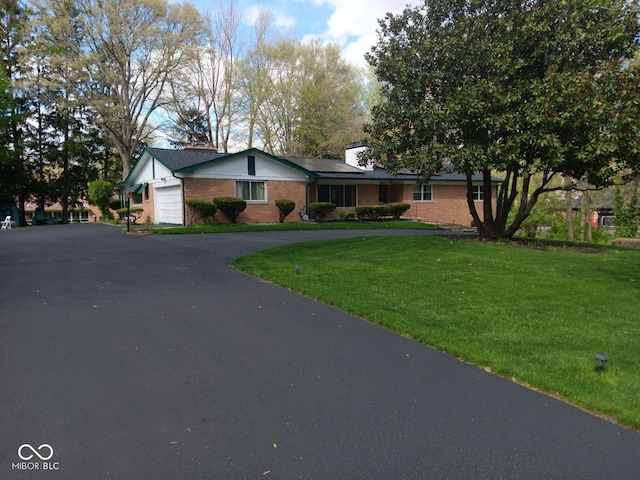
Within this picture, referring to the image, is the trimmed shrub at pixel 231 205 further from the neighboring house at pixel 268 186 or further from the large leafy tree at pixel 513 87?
the large leafy tree at pixel 513 87

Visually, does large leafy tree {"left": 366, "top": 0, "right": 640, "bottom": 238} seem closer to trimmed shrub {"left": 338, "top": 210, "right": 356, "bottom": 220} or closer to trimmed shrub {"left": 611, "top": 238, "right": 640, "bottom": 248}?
trimmed shrub {"left": 611, "top": 238, "right": 640, "bottom": 248}

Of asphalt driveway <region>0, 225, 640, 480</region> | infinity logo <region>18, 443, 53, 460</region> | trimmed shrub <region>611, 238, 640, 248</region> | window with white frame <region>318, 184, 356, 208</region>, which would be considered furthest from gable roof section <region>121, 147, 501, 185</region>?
infinity logo <region>18, 443, 53, 460</region>

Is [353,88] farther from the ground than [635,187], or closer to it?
farther from the ground

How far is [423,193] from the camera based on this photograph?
3019 cm

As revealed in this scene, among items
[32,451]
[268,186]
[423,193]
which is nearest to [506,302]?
[32,451]

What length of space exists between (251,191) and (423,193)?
12431 mm

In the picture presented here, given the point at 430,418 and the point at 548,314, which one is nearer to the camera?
the point at 430,418

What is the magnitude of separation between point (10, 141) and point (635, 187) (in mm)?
46856

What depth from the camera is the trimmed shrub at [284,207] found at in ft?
80.4

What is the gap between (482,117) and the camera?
468 inches

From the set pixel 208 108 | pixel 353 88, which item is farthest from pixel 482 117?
pixel 208 108

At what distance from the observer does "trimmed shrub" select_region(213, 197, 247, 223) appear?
73.5 feet

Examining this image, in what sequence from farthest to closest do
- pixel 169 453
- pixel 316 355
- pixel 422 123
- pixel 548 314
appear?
1. pixel 422 123
2. pixel 548 314
3. pixel 316 355
4. pixel 169 453

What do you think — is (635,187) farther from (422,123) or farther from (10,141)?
(10,141)
